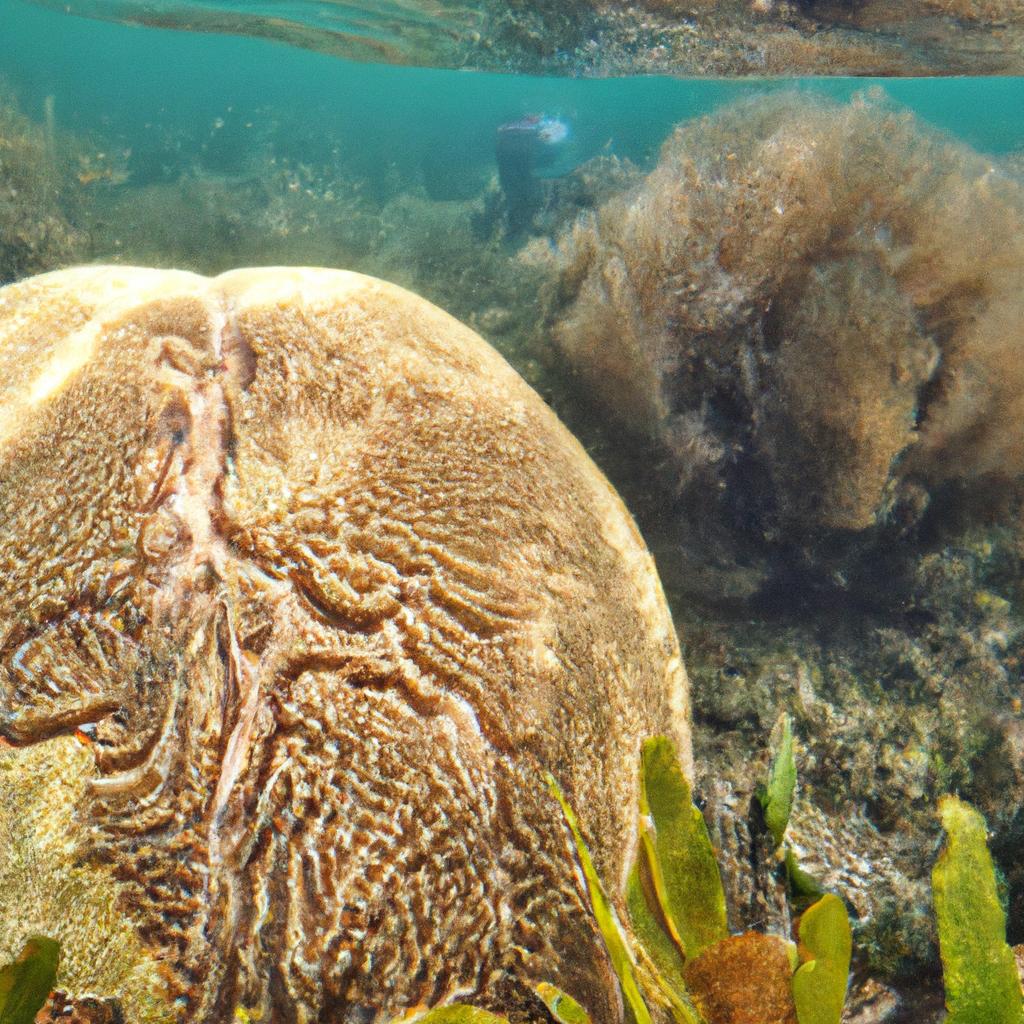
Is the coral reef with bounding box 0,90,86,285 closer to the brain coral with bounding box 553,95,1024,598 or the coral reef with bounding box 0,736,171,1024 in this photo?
the brain coral with bounding box 553,95,1024,598

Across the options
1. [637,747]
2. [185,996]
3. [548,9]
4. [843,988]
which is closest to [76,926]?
[185,996]

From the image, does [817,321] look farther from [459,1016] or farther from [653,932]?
Result: [459,1016]

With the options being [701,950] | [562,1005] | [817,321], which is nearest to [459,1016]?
[562,1005]

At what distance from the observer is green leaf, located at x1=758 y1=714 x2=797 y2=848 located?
1.94 m

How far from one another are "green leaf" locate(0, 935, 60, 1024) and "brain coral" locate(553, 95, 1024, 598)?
9.82ft

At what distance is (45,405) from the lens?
191cm

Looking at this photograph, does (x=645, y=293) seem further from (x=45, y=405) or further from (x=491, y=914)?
(x=491, y=914)

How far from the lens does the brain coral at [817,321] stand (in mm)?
3098

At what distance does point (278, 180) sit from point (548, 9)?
894 cm

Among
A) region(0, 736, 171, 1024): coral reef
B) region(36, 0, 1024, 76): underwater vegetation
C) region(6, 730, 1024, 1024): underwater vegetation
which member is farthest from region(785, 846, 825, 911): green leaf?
region(36, 0, 1024, 76): underwater vegetation

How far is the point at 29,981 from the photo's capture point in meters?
1.27

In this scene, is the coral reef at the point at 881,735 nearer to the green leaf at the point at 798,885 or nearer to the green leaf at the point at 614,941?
the green leaf at the point at 798,885

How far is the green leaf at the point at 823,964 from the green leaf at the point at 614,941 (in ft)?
1.36

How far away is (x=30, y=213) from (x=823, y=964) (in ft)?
25.7
